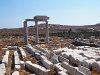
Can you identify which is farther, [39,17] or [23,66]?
[39,17]

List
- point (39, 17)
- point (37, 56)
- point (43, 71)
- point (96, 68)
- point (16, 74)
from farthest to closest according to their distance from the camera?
point (39, 17) → point (37, 56) → point (96, 68) → point (43, 71) → point (16, 74)

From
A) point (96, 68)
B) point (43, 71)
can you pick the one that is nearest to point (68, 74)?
point (43, 71)

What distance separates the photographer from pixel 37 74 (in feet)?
54.5

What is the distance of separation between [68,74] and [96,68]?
268 cm

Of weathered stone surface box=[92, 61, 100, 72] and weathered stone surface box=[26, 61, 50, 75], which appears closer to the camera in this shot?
weathered stone surface box=[26, 61, 50, 75]

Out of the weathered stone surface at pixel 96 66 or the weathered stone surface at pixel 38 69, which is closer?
the weathered stone surface at pixel 38 69

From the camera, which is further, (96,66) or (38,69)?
(96,66)

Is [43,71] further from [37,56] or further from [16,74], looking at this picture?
[37,56]

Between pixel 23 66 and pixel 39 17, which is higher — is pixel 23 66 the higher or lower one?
the lower one

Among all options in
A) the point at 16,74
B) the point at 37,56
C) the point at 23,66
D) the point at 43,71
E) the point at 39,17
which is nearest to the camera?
the point at 16,74

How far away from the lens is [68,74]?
15.7 meters

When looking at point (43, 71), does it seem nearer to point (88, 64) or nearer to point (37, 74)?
point (37, 74)

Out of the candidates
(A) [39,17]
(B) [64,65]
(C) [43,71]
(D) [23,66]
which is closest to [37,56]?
(D) [23,66]

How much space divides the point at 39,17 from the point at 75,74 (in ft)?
85.2
